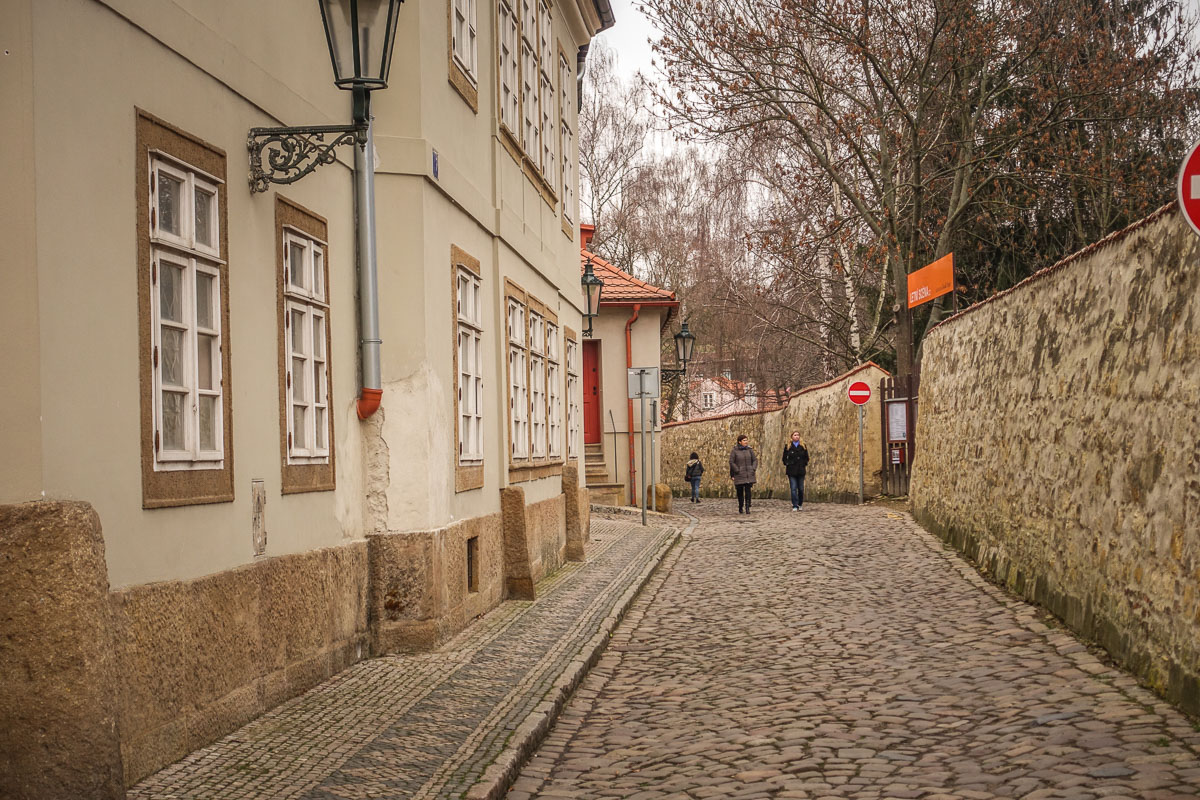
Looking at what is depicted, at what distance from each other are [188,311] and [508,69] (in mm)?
8087

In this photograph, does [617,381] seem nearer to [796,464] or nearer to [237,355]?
[796,464]

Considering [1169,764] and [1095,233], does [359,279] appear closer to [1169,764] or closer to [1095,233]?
[1169,764]

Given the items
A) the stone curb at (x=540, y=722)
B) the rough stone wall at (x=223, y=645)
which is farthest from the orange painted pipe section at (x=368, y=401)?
the stone curb at (x=540, y=722)

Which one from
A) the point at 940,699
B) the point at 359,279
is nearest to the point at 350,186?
the point at 359,279

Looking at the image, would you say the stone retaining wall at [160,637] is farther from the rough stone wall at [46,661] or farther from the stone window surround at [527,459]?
the stone window surround at [527,459]

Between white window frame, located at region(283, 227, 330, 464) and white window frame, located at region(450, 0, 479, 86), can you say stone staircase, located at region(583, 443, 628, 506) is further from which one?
white window frame, located at region(283, 227, 330, 464)

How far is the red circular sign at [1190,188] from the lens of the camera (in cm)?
614

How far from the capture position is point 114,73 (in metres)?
5.86

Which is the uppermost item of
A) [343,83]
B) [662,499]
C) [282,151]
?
[343,83]

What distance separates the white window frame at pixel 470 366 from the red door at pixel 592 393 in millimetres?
17431

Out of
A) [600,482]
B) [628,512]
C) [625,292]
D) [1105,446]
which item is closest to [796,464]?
[628,512]

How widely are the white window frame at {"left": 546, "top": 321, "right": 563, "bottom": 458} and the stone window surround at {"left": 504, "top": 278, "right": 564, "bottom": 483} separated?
0.37 feet

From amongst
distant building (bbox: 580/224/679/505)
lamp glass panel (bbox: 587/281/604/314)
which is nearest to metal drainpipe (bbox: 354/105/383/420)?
lamp glass panel (bbox: 587/281/604/314)

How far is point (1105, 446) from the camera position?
9.16 m
